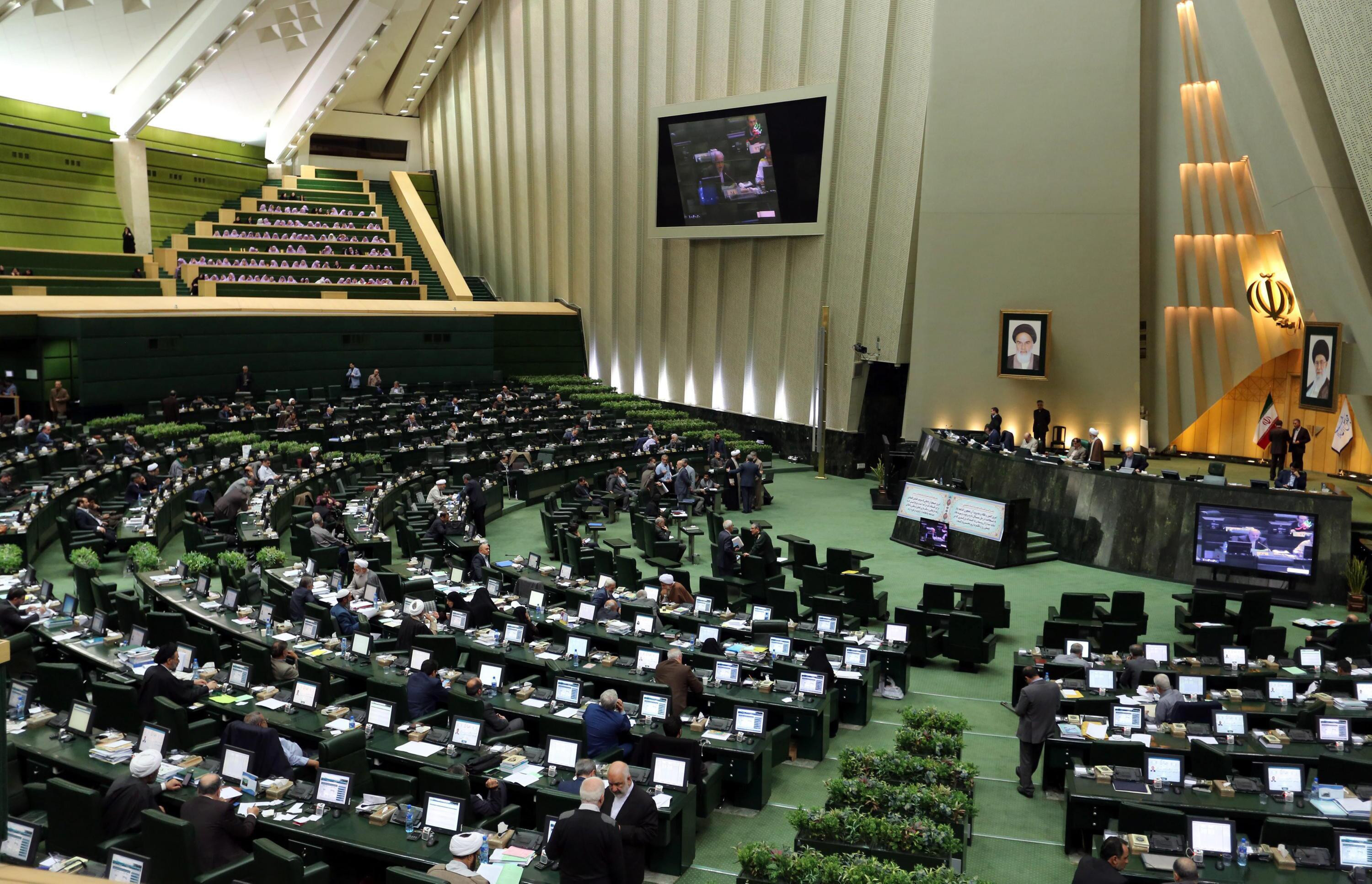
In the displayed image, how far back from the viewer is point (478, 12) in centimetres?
4016

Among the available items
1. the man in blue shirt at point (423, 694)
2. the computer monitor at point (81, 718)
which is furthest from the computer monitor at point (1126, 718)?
the computer monitor at point (81, 718)

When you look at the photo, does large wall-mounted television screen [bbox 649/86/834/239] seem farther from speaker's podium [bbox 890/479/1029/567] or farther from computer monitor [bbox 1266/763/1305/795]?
computer monitor [bbox 1266/763/1305/795]

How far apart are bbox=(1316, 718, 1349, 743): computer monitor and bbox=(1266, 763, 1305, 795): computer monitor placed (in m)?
1.34

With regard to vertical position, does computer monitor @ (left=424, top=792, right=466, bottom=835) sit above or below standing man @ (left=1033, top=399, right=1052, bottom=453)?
below

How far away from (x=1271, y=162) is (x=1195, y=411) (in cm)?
793

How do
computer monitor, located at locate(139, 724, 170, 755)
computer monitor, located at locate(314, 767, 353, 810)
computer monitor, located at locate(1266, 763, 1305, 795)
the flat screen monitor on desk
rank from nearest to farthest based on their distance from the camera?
1. computer monitor, located at locate(314, 767, 353, 810)
2. computer monitor, located at locate(1266, 763, 1305, 795)
3. computer monitor, located at locate(139, 724, 170, 755)
4. the flat screen monitor on desk

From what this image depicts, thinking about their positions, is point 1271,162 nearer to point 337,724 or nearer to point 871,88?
point 871,88

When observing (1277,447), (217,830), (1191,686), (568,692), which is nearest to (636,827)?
(217,830)

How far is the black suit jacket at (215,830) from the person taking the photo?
6.98 m

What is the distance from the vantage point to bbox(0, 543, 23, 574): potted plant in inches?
527

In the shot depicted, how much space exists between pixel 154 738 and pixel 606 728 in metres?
3.45

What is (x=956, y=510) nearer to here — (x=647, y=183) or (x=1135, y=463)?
(x=1135, y=463)

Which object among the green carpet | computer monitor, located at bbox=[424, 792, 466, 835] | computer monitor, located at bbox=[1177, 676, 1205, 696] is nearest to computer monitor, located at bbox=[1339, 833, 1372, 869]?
the green carpet

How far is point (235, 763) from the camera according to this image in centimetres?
816
